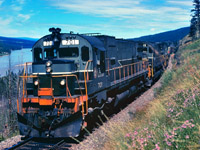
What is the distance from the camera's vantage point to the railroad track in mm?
6621

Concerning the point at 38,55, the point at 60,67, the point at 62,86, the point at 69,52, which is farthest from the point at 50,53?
the point at 62,86

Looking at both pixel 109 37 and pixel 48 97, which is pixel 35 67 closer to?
pixel 48 97

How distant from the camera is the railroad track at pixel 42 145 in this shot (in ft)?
21.7

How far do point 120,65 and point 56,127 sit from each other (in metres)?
5.98

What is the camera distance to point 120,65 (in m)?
12.0

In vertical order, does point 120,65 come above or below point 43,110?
above

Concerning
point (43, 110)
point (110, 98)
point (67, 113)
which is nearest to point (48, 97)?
point (43, 110)

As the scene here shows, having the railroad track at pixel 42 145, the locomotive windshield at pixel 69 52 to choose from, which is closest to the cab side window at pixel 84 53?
the locomotive windshield at pixel 69 52

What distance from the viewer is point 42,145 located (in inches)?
269

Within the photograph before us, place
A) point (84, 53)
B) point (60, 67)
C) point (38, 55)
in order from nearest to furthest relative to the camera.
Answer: point (60, 67) → point (84, 53) → point (38, 55)

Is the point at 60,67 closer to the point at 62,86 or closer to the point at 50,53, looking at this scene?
the point at 62,86

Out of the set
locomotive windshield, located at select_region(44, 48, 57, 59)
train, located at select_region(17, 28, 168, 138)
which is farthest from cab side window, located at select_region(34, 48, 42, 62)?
locomotive windshield, located at select_region(44, 48, 57, 59)

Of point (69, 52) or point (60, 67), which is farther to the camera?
point (69, 52)

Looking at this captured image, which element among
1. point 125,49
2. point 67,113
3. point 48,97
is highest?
point 125,49
